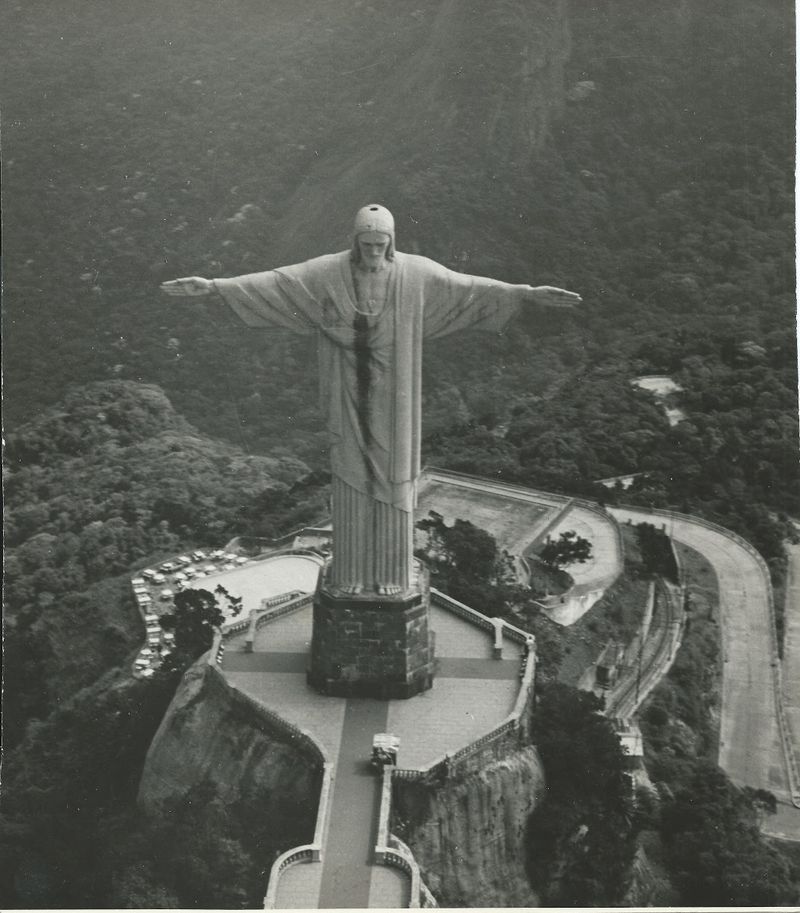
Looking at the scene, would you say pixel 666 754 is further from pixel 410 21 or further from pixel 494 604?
pixel 410 21

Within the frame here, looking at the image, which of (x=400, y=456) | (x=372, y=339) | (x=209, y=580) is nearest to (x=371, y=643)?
(x=400, y=456)

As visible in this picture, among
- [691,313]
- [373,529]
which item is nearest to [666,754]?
[373,529]

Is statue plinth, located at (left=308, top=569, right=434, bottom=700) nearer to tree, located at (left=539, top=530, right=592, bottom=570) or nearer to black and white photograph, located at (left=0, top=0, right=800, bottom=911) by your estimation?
black and white photograph, located at (left=0, top=0, right=800, bottom=911)

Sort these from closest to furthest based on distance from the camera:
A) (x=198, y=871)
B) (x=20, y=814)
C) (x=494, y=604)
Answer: (x=198, y=871) → (x=20, y=814) → (x=494, y=604)

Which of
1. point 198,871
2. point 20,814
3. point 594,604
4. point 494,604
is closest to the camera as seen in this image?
point 198,871

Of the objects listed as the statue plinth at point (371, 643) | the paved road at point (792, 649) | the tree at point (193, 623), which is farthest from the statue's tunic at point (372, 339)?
the paved road at point (792, 649)

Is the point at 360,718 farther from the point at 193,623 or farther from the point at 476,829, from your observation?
the point at 193,623
